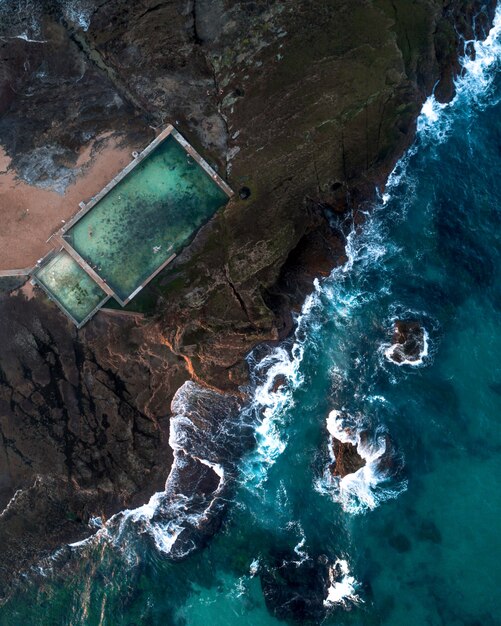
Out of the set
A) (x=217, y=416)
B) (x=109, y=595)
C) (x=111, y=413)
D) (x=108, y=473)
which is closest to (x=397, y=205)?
(x=217, y=416)

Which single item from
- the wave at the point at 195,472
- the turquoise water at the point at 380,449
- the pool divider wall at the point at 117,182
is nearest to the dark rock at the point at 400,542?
the turquoise water at the point at 380,449

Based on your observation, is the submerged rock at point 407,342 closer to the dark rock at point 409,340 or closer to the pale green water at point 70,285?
the dark rock at point 409,340

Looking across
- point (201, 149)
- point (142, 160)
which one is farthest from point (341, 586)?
point (142, 160)

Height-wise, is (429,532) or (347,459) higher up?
(347,459)

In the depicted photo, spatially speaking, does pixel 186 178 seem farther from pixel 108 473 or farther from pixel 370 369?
pixel 108 473

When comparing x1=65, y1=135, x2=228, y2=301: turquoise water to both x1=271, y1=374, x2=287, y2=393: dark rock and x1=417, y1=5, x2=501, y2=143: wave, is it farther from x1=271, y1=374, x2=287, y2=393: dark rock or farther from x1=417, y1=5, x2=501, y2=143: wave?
x1=417, y1=5, x2=501, y2=143: wave

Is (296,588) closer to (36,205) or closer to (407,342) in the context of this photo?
(407,342)

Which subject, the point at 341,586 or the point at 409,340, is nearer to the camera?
the point at 409,340
